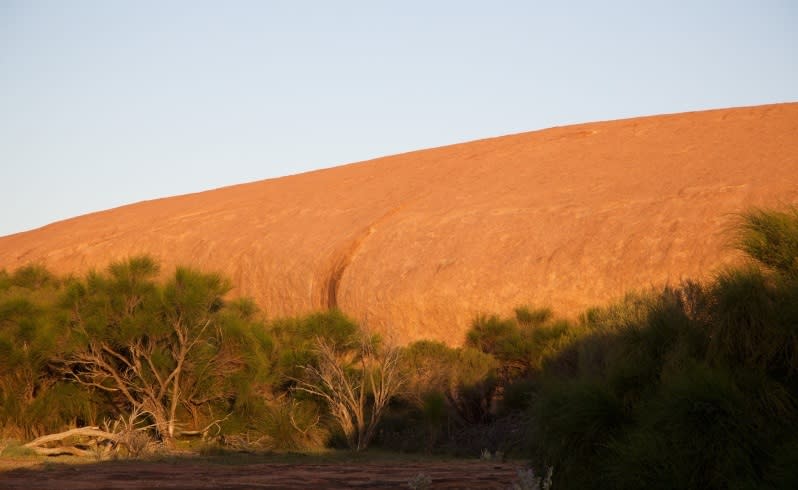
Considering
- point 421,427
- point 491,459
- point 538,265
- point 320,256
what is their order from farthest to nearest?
point 320,256 → point 538,265 → point 421,427 → point 491,459

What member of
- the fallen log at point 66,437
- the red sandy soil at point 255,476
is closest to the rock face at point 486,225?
the fallen log at point 66,437

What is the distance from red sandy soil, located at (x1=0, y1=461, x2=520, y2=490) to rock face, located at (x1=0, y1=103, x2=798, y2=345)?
9822 mm

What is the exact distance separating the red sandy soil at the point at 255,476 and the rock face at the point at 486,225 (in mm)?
9822

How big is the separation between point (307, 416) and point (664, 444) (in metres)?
12.6

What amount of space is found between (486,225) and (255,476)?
52.6 ft

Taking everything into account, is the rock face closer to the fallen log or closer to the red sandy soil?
the fallen log

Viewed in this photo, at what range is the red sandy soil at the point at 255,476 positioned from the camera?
11656mm

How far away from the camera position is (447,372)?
2208 centimetres

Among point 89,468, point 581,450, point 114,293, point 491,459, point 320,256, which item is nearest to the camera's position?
point 581,450

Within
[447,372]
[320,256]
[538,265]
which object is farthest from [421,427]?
[320,256]

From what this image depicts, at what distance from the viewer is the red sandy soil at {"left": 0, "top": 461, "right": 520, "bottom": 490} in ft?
38.2

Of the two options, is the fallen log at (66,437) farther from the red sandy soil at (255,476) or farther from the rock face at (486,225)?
the rock face at (486,225)

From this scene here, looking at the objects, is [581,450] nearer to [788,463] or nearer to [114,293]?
[788,463]

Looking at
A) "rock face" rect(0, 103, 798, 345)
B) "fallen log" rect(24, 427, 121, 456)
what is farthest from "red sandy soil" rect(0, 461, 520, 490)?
"rock face" rect(0, 103, 798, 345)
